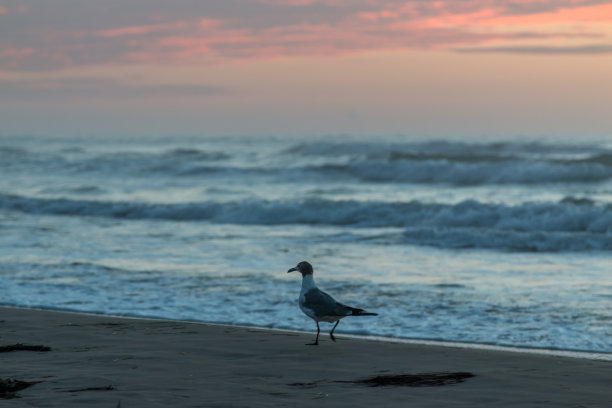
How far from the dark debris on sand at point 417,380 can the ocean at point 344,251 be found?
186 centimetres

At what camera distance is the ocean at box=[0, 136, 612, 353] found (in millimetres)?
9172

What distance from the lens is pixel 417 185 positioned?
3228 cm

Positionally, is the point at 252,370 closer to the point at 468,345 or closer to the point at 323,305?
the point at 323,305

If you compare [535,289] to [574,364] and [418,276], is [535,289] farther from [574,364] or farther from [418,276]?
[574,364]

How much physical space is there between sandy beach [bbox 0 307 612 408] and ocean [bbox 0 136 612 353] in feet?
3.69

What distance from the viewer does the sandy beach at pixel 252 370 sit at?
17.6 ft

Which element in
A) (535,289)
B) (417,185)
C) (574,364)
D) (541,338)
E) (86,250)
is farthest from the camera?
(417,185)

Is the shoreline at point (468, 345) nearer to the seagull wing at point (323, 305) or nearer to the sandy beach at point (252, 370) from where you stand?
the sandy beach at point (252, 370)

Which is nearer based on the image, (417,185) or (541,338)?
(541,338)

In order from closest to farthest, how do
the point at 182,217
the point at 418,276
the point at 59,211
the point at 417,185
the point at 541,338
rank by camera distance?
the point at 541,338 → the point at 418,276 → the point at 182,217 → the point at 59,211 → the point at 417,185

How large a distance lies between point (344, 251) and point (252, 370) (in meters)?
8.42

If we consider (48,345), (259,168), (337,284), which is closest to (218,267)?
(337,284)

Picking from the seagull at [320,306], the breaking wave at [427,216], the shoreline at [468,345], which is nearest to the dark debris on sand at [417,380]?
the seagull at [320,306]

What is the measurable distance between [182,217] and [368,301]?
13.4 m
